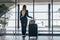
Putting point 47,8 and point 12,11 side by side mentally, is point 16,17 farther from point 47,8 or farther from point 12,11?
point 47,8

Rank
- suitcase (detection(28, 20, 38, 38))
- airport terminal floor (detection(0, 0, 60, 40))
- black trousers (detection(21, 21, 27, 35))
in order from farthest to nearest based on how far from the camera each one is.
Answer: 1. airport terminal floor (detection(0, 0, 60, 40))
2. black trousers (detection(21, 21, 27, 35))
3. suitcase (detection(28, 20, 38, 38))

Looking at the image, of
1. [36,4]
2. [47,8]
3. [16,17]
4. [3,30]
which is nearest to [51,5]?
[47,8]

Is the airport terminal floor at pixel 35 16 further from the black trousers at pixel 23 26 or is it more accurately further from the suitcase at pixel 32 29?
the suitcase at pixel 32 29

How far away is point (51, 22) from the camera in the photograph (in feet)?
33.6

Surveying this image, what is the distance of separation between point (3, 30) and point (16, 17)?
123 cm

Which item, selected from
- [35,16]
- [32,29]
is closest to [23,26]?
[32,29]

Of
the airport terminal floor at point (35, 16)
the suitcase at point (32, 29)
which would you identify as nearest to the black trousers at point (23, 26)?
the suitcase at point (32, 29)

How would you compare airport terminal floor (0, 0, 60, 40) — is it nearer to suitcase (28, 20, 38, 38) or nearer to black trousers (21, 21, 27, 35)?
black trousers (21, 21, 27, 35)

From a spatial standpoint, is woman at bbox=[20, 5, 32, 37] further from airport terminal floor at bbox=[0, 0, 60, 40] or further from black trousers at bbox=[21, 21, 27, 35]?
airport terminal floor at bbox=[0, 0, 60, 40]

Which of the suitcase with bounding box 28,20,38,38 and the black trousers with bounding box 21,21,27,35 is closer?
the suitcase with bounding box 28,20,38,38

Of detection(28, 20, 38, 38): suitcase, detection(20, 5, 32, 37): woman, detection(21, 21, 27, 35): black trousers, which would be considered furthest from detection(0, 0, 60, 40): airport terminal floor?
detection(28, 20, 38, 38): suitcase

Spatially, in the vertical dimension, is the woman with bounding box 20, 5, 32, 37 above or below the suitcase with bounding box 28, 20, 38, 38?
→ above

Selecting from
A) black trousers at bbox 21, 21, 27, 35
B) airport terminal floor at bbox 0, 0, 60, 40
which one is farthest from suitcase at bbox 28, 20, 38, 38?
airport terminal floor at bbox 0, 0, 60, 40

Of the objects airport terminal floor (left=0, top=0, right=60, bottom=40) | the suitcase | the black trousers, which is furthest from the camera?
airport terminal floor (left=0, top=0, right=60, bottom=40)
